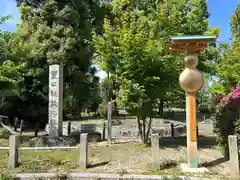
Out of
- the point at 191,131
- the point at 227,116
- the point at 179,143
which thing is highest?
the point at 227,116

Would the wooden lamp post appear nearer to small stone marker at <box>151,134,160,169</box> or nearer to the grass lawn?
the grass lawn

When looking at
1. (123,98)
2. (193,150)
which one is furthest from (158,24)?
(193,150)

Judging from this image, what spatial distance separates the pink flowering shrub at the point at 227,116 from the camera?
23.5ft

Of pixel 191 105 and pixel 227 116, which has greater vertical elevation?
pixel 191 105

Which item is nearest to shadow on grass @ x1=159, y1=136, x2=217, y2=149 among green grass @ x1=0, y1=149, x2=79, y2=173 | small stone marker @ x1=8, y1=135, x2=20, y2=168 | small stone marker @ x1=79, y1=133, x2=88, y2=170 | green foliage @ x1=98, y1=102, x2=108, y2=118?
green grass @ x1=0, y1=149, x2=79, y2=173

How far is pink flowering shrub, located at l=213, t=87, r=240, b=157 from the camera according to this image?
23.5ft

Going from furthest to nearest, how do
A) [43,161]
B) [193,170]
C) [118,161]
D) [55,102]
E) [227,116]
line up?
[55,102], [118,161], [43,161], [227,116], [193,170]

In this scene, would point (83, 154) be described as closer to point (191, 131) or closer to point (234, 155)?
point (191, 131)

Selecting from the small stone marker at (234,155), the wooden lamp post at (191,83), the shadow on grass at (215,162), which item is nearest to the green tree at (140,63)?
the wooden lamp post at (191,83)

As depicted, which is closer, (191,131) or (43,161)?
(191,131)

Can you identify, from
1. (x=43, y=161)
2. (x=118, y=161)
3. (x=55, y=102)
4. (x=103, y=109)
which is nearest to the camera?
(x=43, y=161)

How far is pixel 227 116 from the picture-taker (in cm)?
733

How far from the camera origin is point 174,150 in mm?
9078

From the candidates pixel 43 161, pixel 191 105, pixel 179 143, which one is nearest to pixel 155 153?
pixel 191 105
